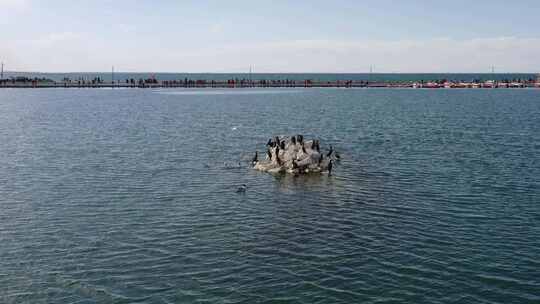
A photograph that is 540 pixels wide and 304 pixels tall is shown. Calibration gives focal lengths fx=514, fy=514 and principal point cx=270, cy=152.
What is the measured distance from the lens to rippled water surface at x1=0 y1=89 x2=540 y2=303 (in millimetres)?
23766

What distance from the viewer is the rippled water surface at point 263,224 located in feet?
78.0

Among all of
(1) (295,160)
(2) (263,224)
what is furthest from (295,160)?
(2) (263,224)

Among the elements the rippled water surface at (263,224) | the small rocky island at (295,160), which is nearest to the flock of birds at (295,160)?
the small rocky island at (295,160)

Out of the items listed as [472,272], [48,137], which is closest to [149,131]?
[48,137]

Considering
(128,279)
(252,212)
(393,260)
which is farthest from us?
(252,212)

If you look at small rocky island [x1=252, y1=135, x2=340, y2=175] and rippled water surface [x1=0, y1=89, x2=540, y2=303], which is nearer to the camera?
rippled water surface [x1=0, y1=89, x2=540, y2=303]

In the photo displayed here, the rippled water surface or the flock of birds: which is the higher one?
the flock of birds

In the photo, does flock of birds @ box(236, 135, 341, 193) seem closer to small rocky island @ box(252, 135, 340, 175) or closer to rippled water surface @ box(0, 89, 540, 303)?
small rocky island @ box(252, 135, 340, 175)

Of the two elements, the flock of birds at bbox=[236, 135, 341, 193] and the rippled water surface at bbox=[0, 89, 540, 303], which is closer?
the rippled water surface at bbox=[0, 89, 540, 303]

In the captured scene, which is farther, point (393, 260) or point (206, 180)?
point (206, 180)

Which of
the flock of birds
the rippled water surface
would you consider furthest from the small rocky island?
the rippled water surface

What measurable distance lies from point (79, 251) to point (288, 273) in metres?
11.6

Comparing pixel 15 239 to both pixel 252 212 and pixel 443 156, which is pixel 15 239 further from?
pixel 443 156

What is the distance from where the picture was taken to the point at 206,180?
4509cm
